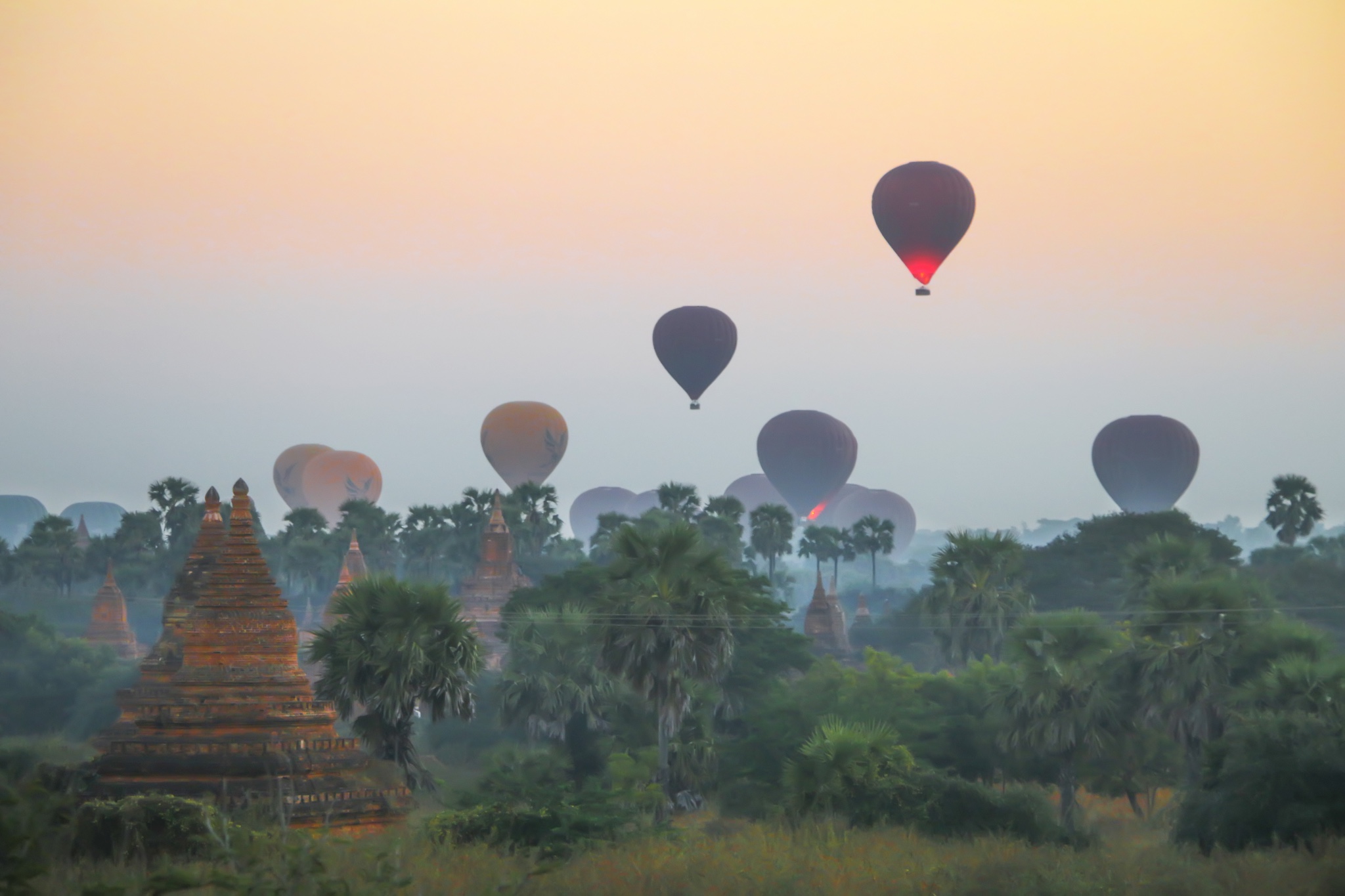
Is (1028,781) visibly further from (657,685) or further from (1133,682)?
(657,685)

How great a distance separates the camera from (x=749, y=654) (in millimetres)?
76750

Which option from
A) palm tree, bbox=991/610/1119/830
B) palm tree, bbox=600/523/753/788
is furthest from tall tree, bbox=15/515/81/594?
palm tree, bbox=991/610/1119/830

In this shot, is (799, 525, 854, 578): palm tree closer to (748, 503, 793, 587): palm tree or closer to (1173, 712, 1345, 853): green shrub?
(748, 503, 793, 587): palm tree

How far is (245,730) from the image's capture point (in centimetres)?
4081

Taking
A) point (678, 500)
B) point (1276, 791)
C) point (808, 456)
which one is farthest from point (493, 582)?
point (1276, 791)

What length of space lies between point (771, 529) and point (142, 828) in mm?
99834

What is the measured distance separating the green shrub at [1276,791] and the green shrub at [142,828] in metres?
18.8

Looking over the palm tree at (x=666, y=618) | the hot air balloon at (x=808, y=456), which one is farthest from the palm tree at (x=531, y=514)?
the palm tree at (x=666, y=618)

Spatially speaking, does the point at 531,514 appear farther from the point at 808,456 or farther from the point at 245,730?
the point at 245,730

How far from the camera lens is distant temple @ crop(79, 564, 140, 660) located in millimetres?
109125

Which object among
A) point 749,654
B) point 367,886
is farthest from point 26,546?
point 367,886

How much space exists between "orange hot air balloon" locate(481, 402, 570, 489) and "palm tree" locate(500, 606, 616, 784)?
112724mm

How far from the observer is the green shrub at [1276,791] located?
37.2 metres

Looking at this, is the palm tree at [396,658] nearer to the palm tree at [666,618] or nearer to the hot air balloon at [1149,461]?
the palm tree at [666,618]
